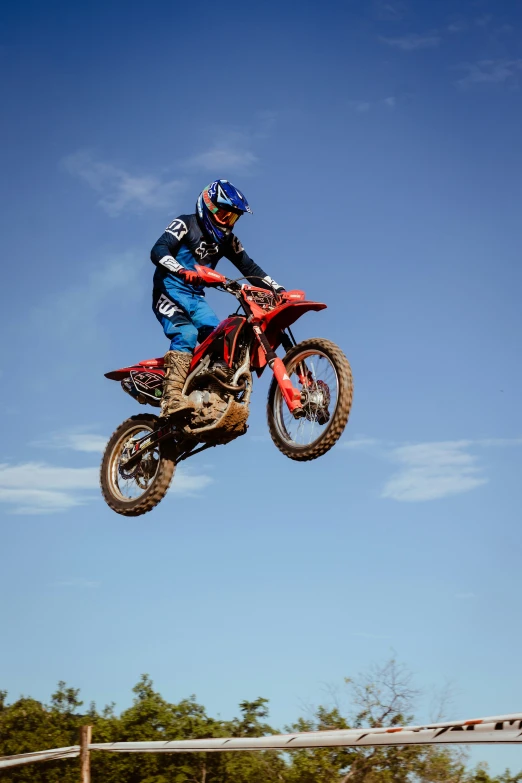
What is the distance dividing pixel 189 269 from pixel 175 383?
134 cm

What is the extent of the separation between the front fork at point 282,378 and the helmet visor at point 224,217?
1711mm

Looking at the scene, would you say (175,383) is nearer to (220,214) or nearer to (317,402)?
(317,402)

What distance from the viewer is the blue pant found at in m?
A: 12.2

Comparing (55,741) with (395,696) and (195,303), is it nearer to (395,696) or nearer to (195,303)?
(395,696)

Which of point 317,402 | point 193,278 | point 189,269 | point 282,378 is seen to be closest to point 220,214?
point 189,269

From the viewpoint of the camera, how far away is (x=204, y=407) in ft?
37.6

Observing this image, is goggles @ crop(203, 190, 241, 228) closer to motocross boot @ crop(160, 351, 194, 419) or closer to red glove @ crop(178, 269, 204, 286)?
red glove @ crop(178, 269, 204, 286)

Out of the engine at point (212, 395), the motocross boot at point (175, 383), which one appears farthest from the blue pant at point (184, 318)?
the engine at point (212, 395)

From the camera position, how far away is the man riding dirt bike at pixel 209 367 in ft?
35.6

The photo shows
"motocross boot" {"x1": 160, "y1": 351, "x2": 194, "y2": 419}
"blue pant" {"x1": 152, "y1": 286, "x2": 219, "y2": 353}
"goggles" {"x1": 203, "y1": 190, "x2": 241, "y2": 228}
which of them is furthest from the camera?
"blue pant" {"x1": 152, "y1": 286, "x2": 219, "y2": 353}

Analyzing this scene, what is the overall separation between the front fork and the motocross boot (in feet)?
3.84

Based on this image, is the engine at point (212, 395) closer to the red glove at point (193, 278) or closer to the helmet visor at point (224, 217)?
the red glove at point (193, 278)

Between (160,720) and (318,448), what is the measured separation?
11621 mm

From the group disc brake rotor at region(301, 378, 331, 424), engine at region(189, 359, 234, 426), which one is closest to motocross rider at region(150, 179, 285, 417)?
engine at region(189, 359, 234, 426)
